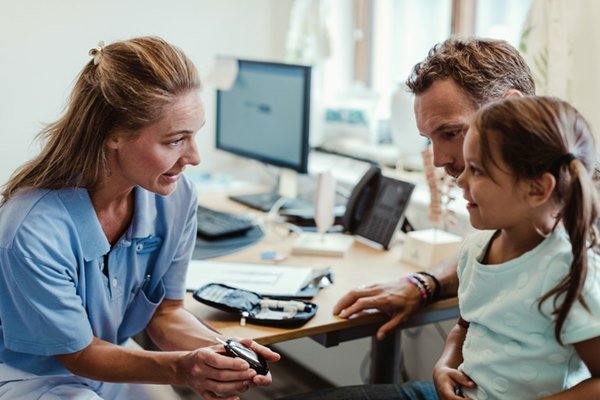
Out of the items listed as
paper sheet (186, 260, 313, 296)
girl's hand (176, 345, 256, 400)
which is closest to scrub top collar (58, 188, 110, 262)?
girl's hand (176, 345, 256, 400)

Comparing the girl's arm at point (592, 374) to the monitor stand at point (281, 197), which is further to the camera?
the monitor stand at point (281, 197)

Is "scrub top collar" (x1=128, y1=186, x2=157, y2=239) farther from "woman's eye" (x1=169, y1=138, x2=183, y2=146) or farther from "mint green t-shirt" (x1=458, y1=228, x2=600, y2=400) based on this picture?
"mint green t-shirt" (x1=458, y1=228, x2=600, y2=400)

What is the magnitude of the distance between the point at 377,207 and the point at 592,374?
3.55 feet

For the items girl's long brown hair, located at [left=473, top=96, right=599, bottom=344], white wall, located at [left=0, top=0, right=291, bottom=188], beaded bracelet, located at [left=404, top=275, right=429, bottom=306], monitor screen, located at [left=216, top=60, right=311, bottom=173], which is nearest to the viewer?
girl's long brown hair, located at [left=473, top=96, right=599, bottom=344]

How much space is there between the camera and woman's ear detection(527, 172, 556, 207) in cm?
109

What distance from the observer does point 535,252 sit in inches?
46.1

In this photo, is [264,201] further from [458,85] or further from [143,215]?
[458,85]

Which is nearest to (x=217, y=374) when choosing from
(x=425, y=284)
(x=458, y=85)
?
(x=425, y=284)

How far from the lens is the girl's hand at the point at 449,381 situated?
1.28 metres

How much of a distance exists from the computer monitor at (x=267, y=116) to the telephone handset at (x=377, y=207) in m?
0.26

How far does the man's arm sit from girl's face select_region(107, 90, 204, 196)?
1.45ft

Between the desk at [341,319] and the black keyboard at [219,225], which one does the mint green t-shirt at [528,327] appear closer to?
the desk at [341,319]

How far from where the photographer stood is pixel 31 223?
4.50 feet

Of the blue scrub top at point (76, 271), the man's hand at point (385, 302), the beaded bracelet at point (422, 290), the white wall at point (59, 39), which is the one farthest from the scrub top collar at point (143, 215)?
the white wall at point (59, 39)
